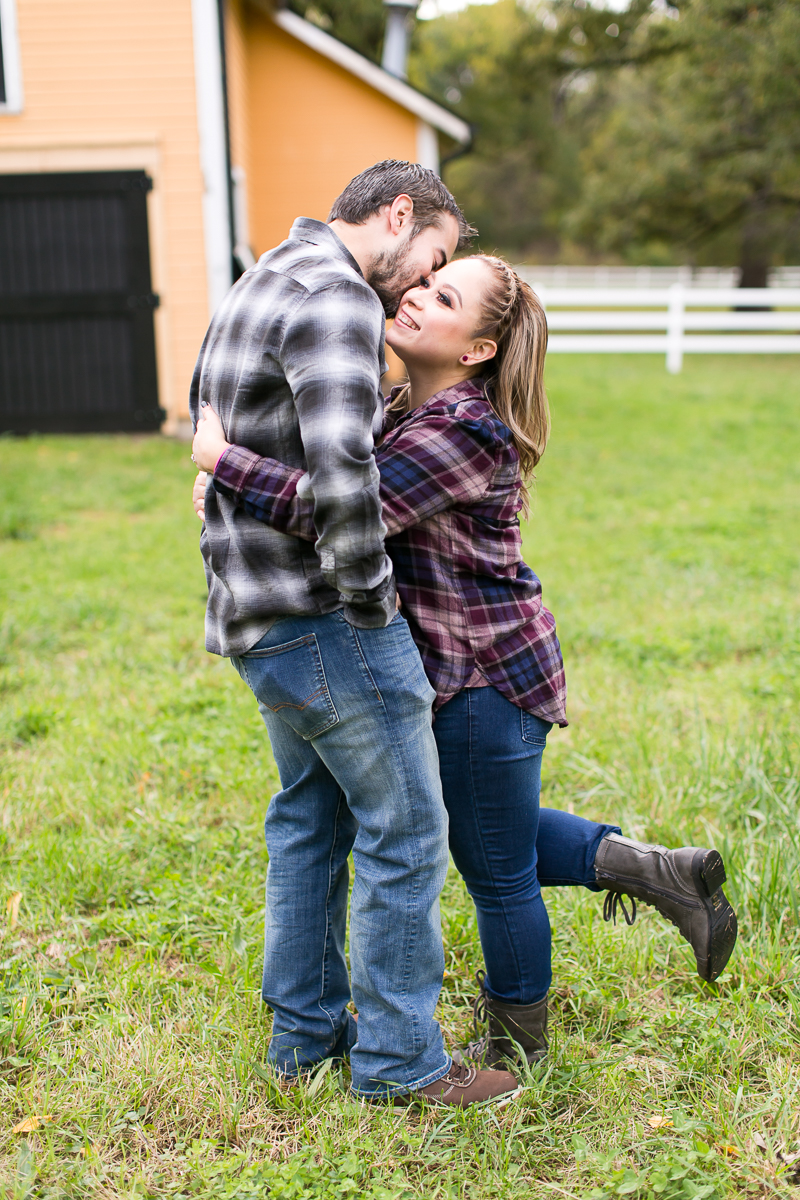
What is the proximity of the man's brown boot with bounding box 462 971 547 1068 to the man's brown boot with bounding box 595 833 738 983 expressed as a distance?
0.36 meters

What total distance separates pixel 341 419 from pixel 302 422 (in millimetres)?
77

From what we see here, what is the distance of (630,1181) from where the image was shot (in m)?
2.00

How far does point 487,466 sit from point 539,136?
58.2 metres

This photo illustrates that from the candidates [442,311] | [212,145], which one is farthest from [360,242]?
[212,145]

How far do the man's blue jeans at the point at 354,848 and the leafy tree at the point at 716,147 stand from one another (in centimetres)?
2075

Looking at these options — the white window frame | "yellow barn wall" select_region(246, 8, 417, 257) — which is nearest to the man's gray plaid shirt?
the white window frame

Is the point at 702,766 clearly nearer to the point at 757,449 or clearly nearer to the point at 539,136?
the point at 757,449

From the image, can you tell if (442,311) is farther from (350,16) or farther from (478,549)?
(350,16)

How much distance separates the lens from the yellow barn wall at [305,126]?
1296cm

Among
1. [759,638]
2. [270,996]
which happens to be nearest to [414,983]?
[270,996]

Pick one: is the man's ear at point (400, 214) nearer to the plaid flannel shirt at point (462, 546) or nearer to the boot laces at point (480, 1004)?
the plaid flannel shirt at point (462, 546)

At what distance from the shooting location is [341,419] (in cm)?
173

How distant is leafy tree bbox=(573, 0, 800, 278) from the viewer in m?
19.6

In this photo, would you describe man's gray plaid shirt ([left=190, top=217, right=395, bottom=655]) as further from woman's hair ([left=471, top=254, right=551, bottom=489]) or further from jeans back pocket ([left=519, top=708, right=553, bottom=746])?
jeans back pocket ([left=519, top=708, right=553, bottom=746])
